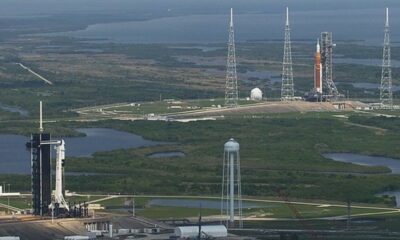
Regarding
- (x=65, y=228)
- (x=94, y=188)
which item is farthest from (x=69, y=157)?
(x=65, y=228)

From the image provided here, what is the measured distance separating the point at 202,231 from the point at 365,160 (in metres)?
29.4

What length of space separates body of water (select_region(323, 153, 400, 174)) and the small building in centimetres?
2497

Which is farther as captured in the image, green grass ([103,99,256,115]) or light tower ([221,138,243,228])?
green grass ([103,99,256,115])

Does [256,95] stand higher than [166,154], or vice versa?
[256,95]

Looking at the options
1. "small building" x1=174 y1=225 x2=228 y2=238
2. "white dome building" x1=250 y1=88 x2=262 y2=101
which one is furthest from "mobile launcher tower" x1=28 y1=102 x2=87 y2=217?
"white dome building" x1=250 y1=88 x2=262 y2=101

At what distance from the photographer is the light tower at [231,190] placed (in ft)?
190

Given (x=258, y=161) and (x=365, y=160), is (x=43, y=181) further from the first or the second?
(x=365, y=160)

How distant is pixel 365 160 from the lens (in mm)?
80875

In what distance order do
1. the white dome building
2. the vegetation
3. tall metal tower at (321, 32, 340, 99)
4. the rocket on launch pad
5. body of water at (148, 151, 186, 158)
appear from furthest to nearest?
the white dome building → tall metal tower at (321, 32, 340, 99) → the rocket on launch pad → body of water at (148, 151, 186, 158) → the vegetation

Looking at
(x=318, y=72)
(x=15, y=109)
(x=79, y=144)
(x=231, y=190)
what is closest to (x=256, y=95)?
(x=318, y=72)

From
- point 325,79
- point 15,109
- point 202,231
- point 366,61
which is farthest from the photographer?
point 366,61

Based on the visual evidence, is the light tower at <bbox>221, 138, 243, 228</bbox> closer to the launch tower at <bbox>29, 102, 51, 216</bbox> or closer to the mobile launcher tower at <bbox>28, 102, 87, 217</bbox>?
the mobile launcher tower at <bbox>28, 102, 87, 217</bbox>

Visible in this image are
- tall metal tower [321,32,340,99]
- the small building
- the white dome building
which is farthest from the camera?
the white dome building

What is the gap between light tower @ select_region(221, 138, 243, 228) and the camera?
5794cm
